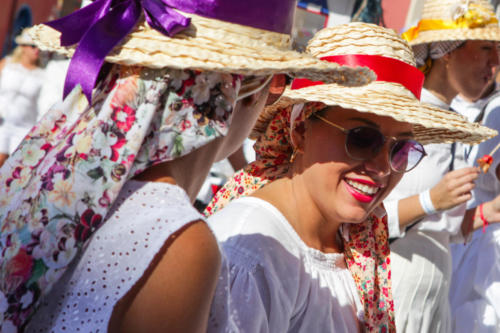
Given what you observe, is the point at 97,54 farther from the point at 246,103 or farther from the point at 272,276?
the point at 272,276

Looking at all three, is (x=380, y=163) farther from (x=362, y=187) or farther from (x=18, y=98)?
(x=18, y=98)

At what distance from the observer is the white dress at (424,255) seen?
10.9ft

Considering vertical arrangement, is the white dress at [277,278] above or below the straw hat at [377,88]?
below

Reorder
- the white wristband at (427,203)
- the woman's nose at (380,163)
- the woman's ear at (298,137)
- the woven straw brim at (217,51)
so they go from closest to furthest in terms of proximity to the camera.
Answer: the woven straw brim at (217,51), the woman's nose at (380,163), the woman's ear at (298,137), the white wristband at (427,203)

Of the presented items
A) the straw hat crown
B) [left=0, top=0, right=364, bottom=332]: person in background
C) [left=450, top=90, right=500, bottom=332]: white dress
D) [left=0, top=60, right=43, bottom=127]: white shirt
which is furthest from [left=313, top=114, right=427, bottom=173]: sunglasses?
[left=0, top=60, right=43, bottom=127]: white shirt

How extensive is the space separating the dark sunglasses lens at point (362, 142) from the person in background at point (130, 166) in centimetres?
80

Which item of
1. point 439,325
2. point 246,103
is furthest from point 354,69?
point 439,325

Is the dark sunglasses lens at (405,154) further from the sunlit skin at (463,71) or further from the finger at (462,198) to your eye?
the sunlit skin at (463,71)

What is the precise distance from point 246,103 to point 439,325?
242 cm

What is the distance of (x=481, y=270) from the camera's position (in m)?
3.92

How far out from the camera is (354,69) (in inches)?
63.7

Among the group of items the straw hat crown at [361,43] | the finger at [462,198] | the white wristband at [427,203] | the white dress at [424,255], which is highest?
the straw hat crown at [361,43]

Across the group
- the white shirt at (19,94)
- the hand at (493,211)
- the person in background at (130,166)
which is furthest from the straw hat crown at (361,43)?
the white shirt at (19,94)

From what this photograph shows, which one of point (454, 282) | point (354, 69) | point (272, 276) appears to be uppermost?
point (354, 69)
